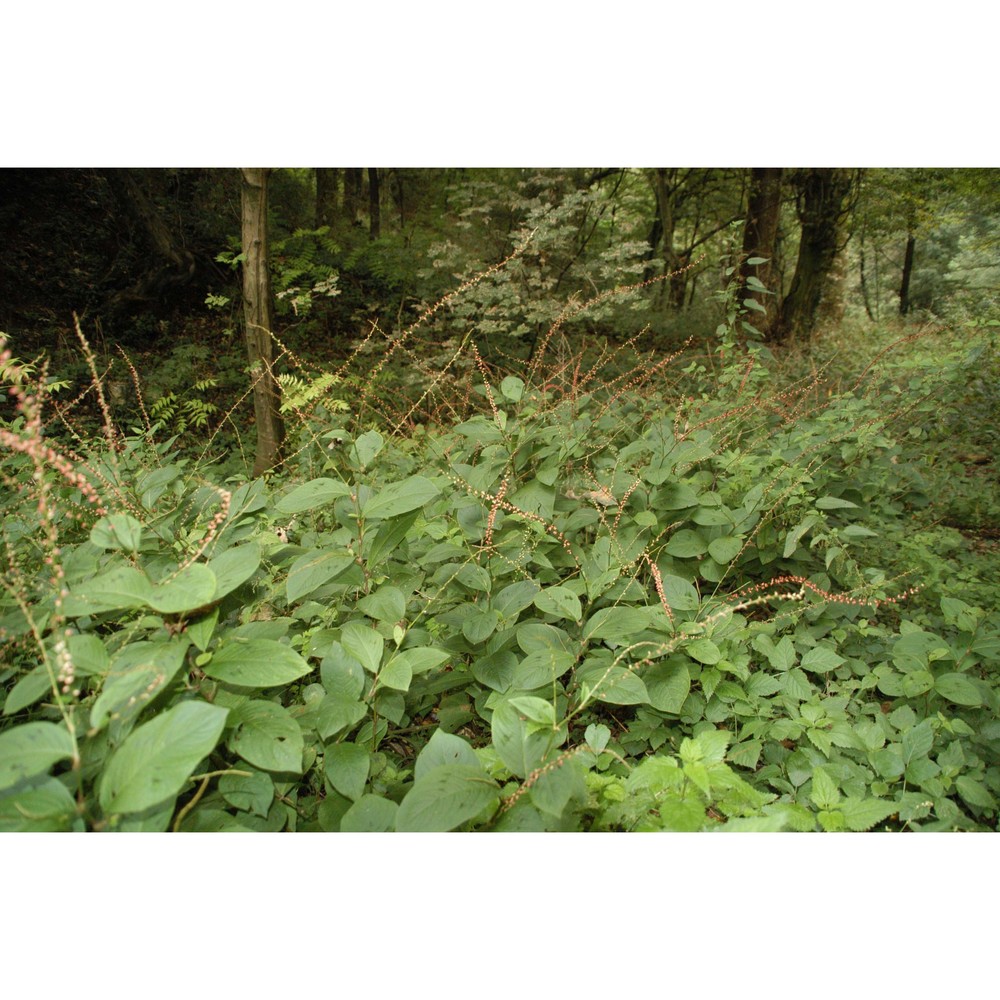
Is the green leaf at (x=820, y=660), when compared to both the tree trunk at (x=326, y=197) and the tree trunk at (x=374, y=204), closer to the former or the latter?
the tree trunk at (x=326, y=197)

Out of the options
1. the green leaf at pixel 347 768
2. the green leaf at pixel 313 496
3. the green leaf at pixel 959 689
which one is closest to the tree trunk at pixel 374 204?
the green leaf at pixel 313 496

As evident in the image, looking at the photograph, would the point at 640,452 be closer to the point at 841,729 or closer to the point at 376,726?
the point at 841,729

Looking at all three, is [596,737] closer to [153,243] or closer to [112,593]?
[112,593]

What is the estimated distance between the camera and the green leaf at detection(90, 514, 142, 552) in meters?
1.00

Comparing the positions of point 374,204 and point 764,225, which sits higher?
point 374,204

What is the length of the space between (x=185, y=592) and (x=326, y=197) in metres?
7.91

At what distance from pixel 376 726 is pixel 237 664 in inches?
15.9

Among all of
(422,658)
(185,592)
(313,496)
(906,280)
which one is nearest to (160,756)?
(185,592)

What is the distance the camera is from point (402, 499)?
52.6 inches

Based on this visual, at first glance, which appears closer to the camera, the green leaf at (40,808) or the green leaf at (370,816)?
the green leaf at (40,808)

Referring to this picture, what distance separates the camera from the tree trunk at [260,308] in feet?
10.1

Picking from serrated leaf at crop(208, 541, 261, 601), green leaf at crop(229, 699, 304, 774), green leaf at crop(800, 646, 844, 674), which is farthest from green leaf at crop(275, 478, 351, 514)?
green leaf at crop(800, 646, 844, 674)
